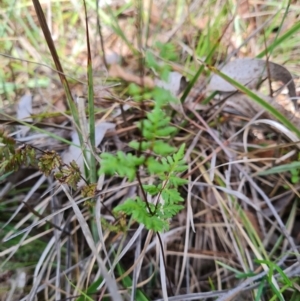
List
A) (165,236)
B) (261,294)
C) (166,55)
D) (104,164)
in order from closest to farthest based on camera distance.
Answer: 1. (104,164)
2. (261,294)
3. (165,236)
4. (166,55)

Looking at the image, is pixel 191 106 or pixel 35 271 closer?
pixel 35 271

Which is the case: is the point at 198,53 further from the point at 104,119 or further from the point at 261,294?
the point at 261,294

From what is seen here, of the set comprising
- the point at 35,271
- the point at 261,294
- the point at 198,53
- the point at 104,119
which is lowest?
the point at 35,271

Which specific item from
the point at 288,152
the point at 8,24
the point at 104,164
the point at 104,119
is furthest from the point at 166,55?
the point at 104,164

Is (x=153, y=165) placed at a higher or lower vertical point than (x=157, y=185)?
higher

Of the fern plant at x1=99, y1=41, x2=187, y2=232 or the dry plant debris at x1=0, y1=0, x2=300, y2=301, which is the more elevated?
the fern plant at x1=99, y1=41, x2=187, y2=232

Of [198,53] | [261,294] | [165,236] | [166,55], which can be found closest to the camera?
[261,294]

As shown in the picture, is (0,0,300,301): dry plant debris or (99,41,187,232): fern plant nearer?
(99,41,187,232): fern plant

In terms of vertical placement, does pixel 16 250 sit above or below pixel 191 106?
below

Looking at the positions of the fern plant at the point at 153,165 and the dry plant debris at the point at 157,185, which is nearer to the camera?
the fern plant at the point at 153,165

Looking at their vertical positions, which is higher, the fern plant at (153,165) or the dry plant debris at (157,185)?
the fern plant at (153,165)

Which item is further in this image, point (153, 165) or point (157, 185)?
point (157, 185)
